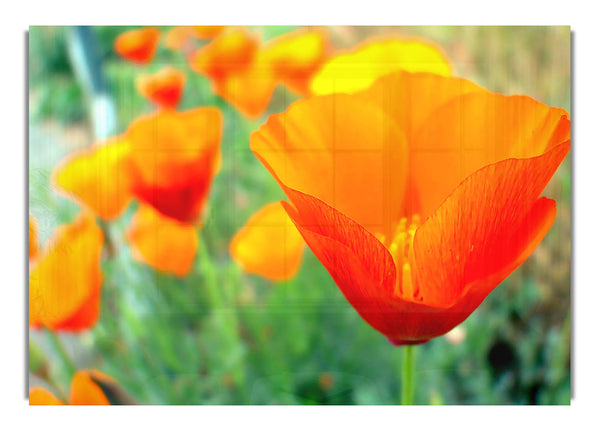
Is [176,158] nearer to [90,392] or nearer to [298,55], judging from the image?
[298,55]

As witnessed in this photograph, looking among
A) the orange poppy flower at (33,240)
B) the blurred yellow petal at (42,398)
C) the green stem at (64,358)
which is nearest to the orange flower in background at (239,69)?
the orange poppy flower at (33,240)

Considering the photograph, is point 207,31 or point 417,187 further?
point 207,31

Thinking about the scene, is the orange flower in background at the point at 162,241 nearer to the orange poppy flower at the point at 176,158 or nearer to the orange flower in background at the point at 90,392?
the orange poppy flower at the point at 176,158

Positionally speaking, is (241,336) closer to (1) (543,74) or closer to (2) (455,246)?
(2) (455,246)

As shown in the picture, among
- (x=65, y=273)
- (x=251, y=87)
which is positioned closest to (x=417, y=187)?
(x=251, y=87)
